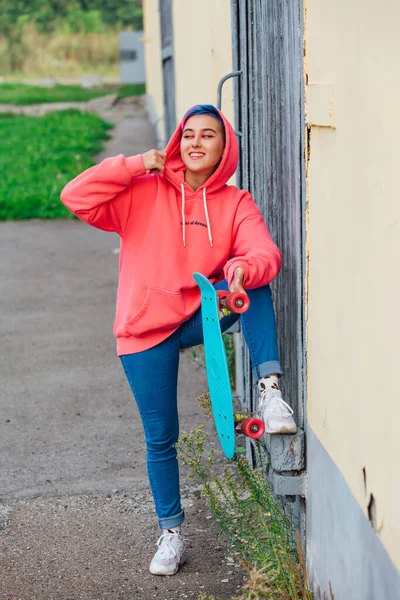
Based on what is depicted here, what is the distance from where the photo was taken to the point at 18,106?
25.1 m

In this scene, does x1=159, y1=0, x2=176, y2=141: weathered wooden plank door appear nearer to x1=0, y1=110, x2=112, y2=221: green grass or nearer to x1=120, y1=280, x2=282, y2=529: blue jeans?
x1=0, y1=110, x2=112, y2=221: green grass

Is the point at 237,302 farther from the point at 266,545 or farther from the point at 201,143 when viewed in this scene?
the point at 266,545

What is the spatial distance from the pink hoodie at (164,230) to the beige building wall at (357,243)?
1.43 ft

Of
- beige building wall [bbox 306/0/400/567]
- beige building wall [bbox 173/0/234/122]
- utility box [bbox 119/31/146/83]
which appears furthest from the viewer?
utility box [bbox 119/31/146/83]

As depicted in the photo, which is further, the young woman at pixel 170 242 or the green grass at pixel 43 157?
the green grass at pixel 43 157

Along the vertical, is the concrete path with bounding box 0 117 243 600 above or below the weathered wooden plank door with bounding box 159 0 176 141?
below

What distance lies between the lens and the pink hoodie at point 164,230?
3393 mm

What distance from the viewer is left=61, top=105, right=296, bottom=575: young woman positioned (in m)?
3.36

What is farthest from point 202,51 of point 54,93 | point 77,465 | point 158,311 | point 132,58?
point 132,58

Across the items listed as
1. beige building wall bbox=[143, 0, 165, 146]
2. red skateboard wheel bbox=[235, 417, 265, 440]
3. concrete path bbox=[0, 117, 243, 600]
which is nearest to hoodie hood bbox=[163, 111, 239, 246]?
red skateboard wheel bbox=[235, 417, 265, 440]

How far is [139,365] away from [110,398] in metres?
2.24

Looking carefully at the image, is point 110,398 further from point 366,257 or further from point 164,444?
point 366,257

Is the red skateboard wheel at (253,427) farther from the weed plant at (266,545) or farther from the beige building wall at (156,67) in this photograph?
the beige building wall at (156,67)

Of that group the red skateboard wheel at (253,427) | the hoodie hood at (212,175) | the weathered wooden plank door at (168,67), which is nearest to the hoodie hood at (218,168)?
the hoodie hood at (212,175)
